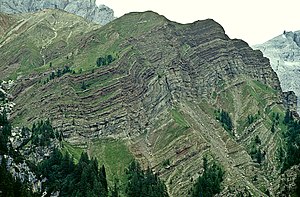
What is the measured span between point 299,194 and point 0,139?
11011 cm

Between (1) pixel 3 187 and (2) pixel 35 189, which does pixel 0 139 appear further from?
(1) pixel 3 187

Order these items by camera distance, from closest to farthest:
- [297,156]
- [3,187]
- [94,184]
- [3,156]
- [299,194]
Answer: [299,194] → [3,187] → [3,156] → [297,156] → [94,184]

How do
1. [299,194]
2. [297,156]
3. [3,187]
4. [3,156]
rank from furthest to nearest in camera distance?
[297,156]
[3,156]
[3,187]
[299,194]

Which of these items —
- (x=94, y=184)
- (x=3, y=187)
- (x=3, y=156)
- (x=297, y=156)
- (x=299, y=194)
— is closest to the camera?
(x=299, y=194)

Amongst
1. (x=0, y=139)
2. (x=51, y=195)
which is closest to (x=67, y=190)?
(x=51, y=195)

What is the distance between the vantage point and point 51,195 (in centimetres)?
19875

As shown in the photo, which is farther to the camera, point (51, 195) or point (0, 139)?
point (51, 195)

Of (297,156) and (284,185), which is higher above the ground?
(297,156)

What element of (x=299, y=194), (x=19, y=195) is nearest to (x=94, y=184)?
(x=19, y=195)

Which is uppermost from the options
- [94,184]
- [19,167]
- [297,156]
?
[19,167]

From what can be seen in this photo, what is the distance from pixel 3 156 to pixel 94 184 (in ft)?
137

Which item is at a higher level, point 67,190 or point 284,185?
point 67,190

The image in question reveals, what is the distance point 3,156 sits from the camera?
173125 millimetres

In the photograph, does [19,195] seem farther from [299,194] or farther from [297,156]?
[297,156]
